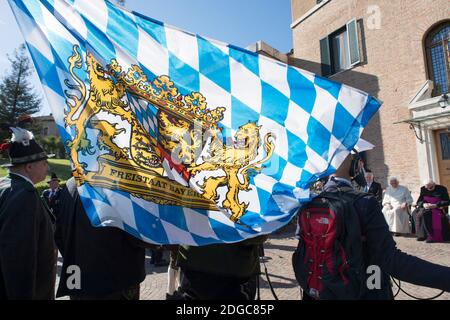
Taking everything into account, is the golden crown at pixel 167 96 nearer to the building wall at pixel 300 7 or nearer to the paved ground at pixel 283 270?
the paved ground at pixel 283 270

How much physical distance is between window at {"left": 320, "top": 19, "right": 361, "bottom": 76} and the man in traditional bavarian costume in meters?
12.9

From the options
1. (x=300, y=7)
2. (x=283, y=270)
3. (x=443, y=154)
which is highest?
(x=300, y=7)

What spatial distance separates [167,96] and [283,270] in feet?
15.2

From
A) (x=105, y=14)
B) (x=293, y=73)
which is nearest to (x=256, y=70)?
(x=293, y=73)

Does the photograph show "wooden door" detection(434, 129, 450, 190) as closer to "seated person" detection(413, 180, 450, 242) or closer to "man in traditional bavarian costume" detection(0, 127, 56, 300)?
"seated person" detection(413, 180, 450, 242)

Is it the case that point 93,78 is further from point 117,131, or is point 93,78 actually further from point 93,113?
point 117,131

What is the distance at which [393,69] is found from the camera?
11.3 meters

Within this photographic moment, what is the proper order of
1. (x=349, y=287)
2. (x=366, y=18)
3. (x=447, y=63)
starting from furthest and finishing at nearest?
(x=366, y=18)
(x=447, y=63)
(x=349, y=287)

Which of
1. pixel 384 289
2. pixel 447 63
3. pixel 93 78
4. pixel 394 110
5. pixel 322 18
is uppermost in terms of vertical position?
pixel 322 18

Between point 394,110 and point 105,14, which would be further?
point 394,110

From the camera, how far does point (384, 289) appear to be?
76.0 inches

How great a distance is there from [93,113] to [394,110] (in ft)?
38.3

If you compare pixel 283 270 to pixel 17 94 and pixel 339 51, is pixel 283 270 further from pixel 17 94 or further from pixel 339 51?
pixel 17 94

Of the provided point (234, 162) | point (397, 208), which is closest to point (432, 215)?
point (397, 208)
